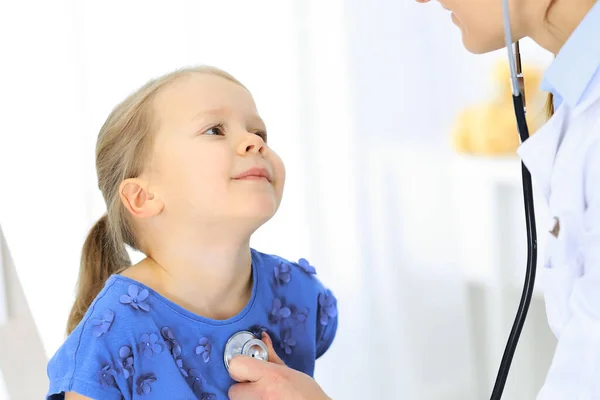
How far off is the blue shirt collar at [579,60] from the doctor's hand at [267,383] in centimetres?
55

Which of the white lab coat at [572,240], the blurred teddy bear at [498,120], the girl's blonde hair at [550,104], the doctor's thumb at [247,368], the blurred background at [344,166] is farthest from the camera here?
the blurred teddy bear at [498,120]

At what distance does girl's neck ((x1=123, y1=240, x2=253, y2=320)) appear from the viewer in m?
1.18

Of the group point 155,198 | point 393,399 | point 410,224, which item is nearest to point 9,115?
point 155,198

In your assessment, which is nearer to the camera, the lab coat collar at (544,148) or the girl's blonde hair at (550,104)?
the lab coat collar at (544,148)

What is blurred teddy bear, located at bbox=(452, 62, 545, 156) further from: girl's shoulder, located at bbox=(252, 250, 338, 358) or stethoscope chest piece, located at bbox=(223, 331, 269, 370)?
stethoscope chest piece, located at bbox=(223, 331, 269, 370)

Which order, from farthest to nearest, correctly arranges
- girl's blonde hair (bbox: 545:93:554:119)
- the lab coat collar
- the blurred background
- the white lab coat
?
1. the blurred background
2. girl's blonde hair (bbox: 545:93:554:119)
3. the lab coat collar
4. the white lab coat

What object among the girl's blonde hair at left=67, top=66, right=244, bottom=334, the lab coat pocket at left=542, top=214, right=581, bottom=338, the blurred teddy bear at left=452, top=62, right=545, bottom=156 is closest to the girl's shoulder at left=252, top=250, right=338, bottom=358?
the girl's blonde hair at left=67, top=66, right=244, bottom=334

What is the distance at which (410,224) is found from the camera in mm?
1947

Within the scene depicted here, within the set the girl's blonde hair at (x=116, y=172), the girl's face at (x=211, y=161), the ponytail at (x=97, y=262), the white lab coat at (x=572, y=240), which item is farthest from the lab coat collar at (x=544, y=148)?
the ponytail at (x=97, y=262)

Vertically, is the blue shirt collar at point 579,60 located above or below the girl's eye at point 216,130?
above

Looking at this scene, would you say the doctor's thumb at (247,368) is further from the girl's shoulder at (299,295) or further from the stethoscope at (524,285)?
the girl's shoulder at (299,295)

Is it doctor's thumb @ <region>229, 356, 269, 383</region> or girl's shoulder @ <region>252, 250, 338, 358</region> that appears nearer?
doctor's thumb @ <region>229, 356, 269, 383</region>

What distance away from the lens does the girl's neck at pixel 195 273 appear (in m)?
1.18

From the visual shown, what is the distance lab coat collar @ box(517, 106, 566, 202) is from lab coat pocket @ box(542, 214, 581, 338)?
0.24ft
